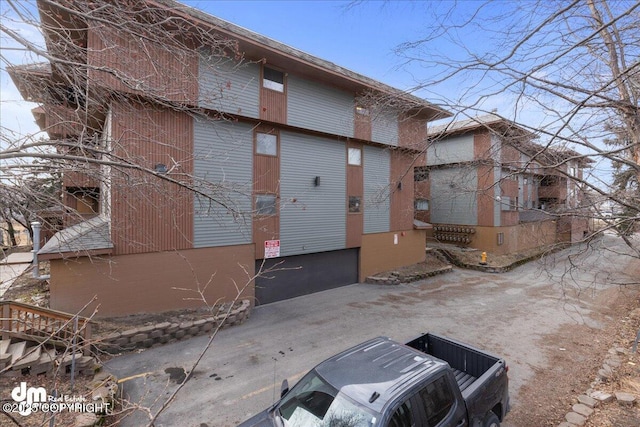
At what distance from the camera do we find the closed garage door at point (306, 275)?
12398 mm

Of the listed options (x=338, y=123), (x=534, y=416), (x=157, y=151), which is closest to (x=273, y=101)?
(x=338, y=123)

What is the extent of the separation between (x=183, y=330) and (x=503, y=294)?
43.9 ft

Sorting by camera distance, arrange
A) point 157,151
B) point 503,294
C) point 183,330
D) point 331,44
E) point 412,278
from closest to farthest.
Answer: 1. point 331,44
2. point 183,330
3. point 157,151
4. point 503,294
5. point 412,278

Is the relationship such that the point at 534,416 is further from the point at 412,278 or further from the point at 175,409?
the point at 412,278

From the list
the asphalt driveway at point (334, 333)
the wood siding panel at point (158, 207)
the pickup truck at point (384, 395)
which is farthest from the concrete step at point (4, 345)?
the pickup truck at point (384, 395)

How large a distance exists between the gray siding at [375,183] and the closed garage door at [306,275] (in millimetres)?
1935

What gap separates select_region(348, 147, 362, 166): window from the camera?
15.0m

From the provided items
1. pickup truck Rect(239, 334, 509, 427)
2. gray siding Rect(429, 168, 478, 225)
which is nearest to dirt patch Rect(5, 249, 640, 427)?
pickup truck Rect(239, 334, 509, 427)

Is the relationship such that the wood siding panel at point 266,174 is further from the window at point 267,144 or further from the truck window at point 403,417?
the truck window at point 403,417

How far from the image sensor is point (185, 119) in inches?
401

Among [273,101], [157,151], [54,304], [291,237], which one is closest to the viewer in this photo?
[54,304]

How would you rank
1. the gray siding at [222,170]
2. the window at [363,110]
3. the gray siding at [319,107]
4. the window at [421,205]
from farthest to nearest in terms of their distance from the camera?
the window at [421,205]
the gray siding at [319,107]
the gray siding at [222,170]
the window at [363,110]

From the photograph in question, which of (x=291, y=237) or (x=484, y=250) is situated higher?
(x=291, y=237)

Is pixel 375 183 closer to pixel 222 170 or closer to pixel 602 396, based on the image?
pixel 222 170
